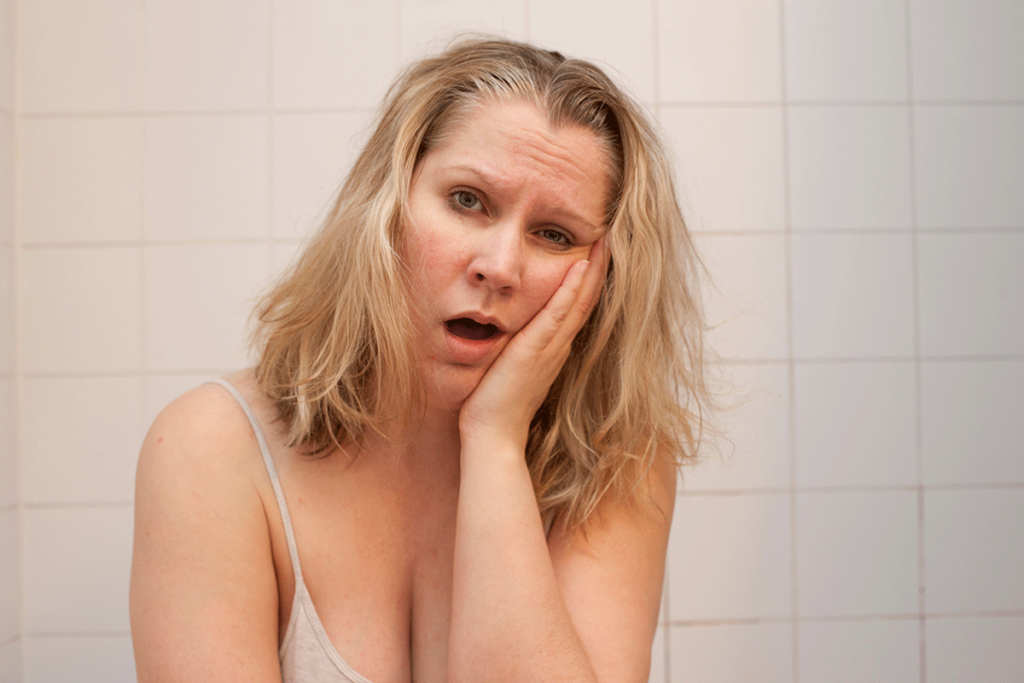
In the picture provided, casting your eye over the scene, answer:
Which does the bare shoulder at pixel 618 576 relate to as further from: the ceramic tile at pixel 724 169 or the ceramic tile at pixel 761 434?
the ceramic tile at pixel 724 169

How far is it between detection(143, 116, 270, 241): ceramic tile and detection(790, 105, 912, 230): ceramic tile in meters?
1.04

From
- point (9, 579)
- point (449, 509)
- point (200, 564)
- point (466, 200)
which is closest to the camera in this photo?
point (200, 564)

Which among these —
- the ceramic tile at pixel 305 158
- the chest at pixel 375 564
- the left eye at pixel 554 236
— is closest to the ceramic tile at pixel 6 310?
the ceramic tile at pixel 305 158

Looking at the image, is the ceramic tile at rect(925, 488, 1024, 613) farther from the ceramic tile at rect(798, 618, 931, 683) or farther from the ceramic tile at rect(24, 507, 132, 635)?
the ceramic tile at rect(24, 507, 132, 635)

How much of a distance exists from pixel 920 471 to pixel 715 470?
40 cm

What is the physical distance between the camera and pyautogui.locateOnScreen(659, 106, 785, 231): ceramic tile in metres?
1.41

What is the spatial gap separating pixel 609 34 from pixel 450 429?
0.90 metres

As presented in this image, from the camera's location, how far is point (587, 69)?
897 millimetres

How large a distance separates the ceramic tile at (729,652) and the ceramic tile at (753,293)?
539mm

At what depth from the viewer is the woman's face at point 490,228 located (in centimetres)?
80

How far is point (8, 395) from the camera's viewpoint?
136 cm

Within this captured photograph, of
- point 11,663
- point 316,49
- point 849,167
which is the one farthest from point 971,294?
point 11,663

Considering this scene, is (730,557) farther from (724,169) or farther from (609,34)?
(609,34)

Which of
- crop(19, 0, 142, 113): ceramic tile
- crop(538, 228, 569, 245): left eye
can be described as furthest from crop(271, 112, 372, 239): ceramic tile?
crop(538, 228, 569, 245): left eye
